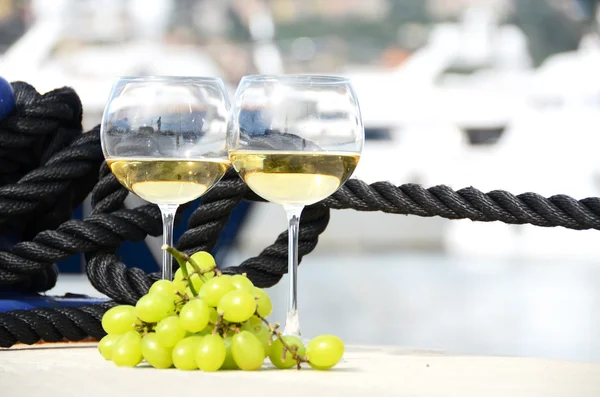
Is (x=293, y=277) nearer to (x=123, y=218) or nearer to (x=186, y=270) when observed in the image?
(x=186, y=270)

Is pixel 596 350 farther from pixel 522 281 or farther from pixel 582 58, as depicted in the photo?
pixel 582 58

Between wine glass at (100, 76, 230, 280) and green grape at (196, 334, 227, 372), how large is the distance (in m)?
0.25

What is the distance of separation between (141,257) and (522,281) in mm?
11048

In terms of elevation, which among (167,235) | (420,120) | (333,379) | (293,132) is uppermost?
(420,120)

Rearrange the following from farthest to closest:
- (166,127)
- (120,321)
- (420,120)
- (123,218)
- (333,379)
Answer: (420,120), (123,218), (166,127), (120,321), (333,379)

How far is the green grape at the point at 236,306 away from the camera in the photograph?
3.35 ft

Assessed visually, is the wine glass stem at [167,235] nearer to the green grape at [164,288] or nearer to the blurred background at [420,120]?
the green grape at [164,288]

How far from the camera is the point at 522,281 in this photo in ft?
42.5

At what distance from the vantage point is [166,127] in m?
1.20

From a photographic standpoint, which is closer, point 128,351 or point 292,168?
point 128,351

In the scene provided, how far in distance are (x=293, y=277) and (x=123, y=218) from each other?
1.01 feet

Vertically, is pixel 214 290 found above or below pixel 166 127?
below

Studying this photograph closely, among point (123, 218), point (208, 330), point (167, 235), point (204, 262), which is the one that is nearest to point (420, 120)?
point (123, 218)

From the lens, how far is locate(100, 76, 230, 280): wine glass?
3.92 ft
